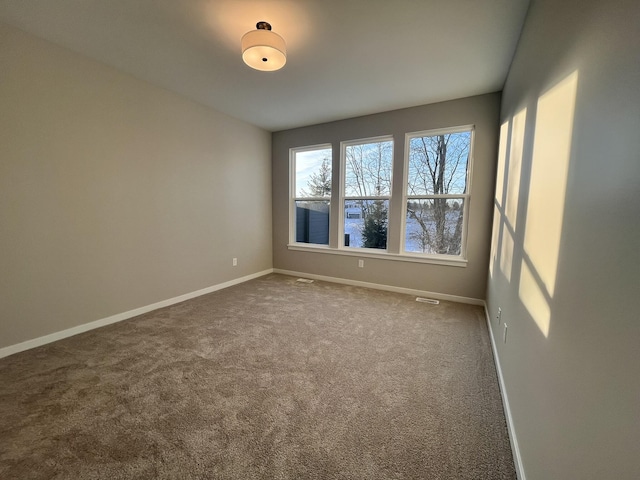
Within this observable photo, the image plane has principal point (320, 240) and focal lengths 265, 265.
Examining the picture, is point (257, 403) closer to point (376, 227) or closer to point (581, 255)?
point (581, 255)

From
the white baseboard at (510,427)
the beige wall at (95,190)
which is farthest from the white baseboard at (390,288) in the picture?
the beige wall at (95,190)

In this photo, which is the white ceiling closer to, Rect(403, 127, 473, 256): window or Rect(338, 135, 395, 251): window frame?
Rect(403, 127, 473, 256): window

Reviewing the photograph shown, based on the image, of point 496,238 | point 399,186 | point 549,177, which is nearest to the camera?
point 549,177

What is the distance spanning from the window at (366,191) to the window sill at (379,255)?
0.15m

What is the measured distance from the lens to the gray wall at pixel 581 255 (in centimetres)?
63

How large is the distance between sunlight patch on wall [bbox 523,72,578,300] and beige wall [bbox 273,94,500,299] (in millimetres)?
2051

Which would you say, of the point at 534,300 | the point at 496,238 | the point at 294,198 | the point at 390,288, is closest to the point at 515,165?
the point at 496,238

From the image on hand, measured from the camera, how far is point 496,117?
3262mm

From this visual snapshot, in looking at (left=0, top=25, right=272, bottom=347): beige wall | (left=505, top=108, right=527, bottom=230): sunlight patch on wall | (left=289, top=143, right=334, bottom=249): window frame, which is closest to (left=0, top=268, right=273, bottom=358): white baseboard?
(left=0, top=25, right=272, bottom=347): beige wall

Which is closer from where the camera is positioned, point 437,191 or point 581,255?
point 581,255

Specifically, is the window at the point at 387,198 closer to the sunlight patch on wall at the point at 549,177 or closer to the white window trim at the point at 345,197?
the white window trim at the point at 345,197

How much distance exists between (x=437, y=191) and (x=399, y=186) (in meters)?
0.53

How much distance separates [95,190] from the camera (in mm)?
2729

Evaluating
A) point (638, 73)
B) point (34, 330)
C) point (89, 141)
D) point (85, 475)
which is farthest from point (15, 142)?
point (638, 73)
